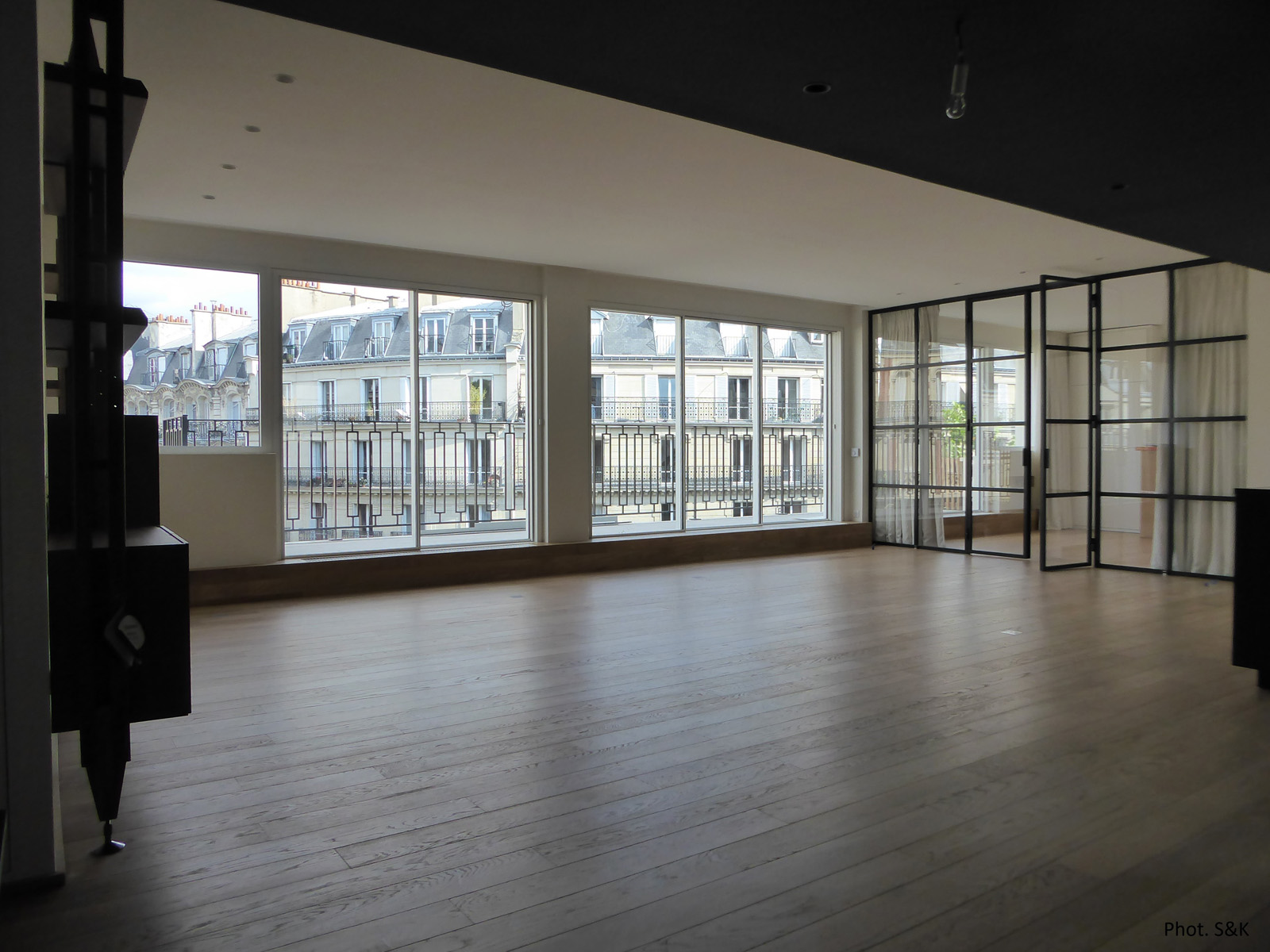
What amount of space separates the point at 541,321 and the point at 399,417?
5.36 feet

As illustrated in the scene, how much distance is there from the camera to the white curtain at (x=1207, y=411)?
6.80 metres

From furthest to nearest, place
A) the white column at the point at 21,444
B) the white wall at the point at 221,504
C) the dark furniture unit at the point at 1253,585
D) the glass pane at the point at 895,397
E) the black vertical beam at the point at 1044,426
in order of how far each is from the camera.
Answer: the glass pane at the point at 895,397 < the black vertical beam at the point at 1044,426 < the white wall at the point at 221,504 < the dark furniture unit at the point at 1253,585 < the white column at the point at 21,444

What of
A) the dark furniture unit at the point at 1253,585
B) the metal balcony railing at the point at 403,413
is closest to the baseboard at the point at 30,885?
the dark furniture unit at the point at 1253,585

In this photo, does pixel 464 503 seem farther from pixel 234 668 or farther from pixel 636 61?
pixel 636 61

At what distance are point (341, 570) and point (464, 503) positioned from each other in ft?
4.65

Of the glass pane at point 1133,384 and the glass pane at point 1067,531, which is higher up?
the glass pane at point 1133,384

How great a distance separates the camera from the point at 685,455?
29.4 ft

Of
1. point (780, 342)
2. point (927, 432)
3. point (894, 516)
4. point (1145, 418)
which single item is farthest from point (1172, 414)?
point (780, 342)

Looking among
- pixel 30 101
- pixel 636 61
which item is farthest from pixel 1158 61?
pixel 30 101

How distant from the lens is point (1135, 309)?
7555 mm

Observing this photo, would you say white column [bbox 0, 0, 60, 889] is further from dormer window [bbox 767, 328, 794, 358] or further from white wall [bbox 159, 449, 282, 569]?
dormer window [bbox 767, 328, 794, 358]

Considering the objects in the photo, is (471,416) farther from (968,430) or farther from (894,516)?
(968,430)

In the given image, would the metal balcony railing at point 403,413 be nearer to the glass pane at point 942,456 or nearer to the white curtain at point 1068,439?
the glass pane at point 942,456

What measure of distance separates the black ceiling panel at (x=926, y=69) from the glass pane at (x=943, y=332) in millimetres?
6036
